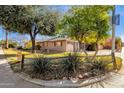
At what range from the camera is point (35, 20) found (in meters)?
8.33

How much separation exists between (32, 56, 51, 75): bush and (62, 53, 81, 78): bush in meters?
0.50

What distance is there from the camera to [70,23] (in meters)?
8.15

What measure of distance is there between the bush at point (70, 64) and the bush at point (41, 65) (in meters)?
0.50

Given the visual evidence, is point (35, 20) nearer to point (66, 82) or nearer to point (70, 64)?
point (70, 64)

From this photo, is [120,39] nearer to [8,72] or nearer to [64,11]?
[64,11]

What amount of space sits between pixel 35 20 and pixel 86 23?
5.43 feet

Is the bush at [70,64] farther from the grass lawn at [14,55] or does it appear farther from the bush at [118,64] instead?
the bush at [118,64]

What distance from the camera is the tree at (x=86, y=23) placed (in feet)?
26.5

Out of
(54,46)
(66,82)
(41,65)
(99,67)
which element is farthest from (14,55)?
(99,67)

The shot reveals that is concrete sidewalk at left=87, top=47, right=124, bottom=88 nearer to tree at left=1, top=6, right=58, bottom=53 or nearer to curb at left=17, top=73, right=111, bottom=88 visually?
curb at left=17, top=73, right=111, bottom=88

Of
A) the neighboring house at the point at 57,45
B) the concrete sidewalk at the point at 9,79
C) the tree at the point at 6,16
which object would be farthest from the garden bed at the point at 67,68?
Result: the tree at the point at 6,16
